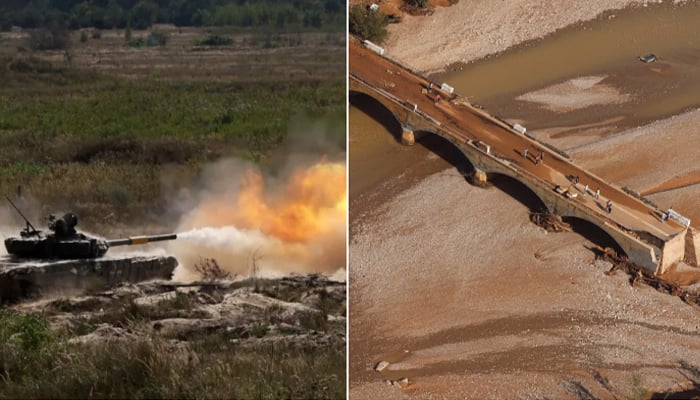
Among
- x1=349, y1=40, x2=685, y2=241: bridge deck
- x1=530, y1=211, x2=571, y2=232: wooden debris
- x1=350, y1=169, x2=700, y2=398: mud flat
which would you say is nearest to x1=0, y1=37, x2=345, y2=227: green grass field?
x1=349, y1=40, x2=685, y2=241: bridge deck

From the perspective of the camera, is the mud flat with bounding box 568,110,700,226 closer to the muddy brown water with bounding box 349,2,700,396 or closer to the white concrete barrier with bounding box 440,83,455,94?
the muddy brown water with bounding box 349,2,700,396

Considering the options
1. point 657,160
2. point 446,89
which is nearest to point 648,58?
point 657,160

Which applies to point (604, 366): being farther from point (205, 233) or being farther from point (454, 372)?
point (205, 233)

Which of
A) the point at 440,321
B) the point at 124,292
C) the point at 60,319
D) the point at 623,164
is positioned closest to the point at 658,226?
the point at 623,164

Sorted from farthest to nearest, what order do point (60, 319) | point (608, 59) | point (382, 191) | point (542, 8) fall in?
point (542, 8) → point (608, 59) → point (382, 191) → point (60, 319)

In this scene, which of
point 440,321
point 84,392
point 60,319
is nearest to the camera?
point 84,392

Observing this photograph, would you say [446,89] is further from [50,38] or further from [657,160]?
[50,38]
